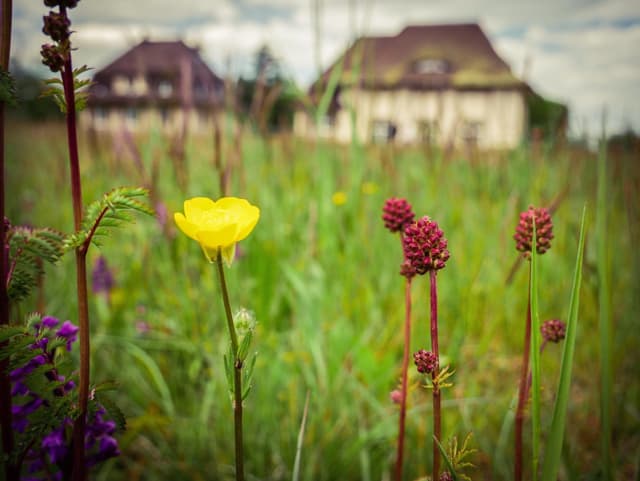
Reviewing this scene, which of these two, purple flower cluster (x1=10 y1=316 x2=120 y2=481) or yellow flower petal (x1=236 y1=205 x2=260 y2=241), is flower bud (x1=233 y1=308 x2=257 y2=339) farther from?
purple flower cluster (x1=10 y1=316 x2=120 y2=481)

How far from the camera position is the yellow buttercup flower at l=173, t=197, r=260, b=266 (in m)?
0.41

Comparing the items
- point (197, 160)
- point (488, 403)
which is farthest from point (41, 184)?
point (488, 403)

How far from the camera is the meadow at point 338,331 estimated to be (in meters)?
1.07

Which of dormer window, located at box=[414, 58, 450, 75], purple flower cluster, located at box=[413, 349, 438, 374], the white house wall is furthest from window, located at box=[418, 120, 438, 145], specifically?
dormer window, located at box=[414, 58, 450, 75]

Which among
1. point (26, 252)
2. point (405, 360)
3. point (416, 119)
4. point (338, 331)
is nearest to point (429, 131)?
point (416, 119)

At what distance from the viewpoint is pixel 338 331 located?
1.32 meters

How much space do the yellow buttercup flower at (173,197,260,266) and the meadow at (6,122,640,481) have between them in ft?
1.83

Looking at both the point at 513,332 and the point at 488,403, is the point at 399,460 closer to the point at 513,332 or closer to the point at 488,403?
the point at 488,403

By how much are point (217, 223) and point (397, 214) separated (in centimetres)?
25

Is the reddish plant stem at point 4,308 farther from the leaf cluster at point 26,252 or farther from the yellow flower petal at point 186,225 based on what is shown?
the yellow flower petal at point 186,225

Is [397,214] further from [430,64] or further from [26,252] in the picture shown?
[430,64]

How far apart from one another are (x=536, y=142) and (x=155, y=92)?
1.82 metres

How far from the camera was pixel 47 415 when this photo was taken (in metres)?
0.44

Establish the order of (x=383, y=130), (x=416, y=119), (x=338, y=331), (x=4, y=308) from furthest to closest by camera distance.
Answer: (x=416, y=119), (x=383, y=130), (x=338, y=331), (x=4, y=308)
